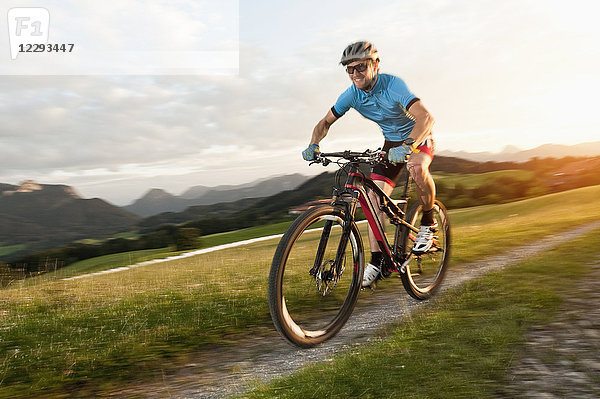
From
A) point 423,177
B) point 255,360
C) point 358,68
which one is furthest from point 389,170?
point 255,360

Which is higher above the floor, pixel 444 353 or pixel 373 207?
pixel 373 207

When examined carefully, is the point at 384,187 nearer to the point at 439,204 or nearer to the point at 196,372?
the point at 439,204

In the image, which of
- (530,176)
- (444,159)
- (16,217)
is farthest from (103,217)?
(530,176)

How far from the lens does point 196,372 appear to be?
4.57m

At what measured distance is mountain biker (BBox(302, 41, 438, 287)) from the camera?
5.68 metres

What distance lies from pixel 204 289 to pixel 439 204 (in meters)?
4.32

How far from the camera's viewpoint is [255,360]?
188 inches

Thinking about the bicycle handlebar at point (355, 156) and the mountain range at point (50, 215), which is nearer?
the bicycle handlebar at point (355, 156)

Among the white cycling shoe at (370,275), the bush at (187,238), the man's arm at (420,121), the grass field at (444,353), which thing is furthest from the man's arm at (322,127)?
the bush at (187,238)

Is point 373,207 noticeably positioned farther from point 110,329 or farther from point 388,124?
point 110,329

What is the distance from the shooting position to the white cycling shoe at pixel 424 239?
6.64 metres

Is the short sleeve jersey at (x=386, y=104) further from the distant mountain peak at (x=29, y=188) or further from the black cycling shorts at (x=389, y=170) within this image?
the distant mountain peak at (x=29, y=188)

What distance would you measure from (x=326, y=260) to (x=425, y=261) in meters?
2.61

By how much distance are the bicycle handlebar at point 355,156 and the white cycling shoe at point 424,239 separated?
5.50 feet
